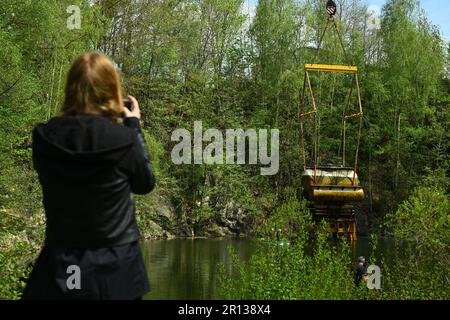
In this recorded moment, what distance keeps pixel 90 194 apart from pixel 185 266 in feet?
71.0

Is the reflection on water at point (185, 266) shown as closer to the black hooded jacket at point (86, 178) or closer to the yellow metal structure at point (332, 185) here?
the yellow metal structure at point (332, 185)

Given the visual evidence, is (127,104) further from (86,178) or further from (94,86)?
(86,178)

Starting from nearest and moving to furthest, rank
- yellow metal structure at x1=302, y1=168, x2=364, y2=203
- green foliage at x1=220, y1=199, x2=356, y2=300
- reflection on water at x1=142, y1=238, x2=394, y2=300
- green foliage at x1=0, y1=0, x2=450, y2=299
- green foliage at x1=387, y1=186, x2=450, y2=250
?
green foliage at x1=220, y1=199, x2=356, y2=300, green foliage at x1=387, y1=186, x2=450, y2=250, yellow metal structure at x1=302, y1=168, x2=364, y2=203, reflection on water at x1=142, y1=238, x2=394, y2=300, green foliage at x1=0, y1=0, x2=450, y2=299

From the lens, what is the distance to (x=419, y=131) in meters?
43.6

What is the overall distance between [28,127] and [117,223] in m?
21.6

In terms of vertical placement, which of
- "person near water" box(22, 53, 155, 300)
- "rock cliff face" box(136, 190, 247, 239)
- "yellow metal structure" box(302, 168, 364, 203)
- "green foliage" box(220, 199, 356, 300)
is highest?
"person near water" box(22, 53, 155, 300)

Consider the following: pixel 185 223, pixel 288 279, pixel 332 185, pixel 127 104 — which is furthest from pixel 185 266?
pixel 127 104

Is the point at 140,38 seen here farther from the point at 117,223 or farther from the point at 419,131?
the point at 117,223

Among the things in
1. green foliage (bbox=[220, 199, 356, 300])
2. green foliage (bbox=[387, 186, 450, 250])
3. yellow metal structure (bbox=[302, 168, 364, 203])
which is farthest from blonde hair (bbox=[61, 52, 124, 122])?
yellow metal structure (bbox=[302, 168, 364, 203])

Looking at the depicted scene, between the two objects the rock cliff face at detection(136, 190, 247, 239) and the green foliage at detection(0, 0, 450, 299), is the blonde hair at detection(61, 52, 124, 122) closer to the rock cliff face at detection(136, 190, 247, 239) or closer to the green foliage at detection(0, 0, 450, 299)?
the green foliage at detection(0, 0, 450, 299)

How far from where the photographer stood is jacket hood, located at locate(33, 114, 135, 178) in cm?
237

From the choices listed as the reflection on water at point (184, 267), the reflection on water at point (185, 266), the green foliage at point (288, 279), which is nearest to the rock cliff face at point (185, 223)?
the reflection on water at point (185, 266)

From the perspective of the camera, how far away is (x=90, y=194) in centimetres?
238
